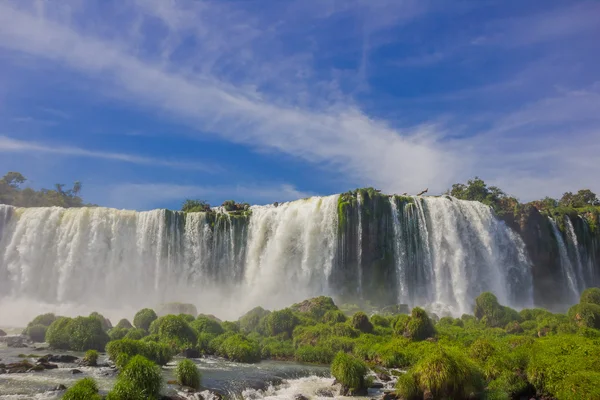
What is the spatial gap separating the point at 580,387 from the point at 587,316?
15.6 m

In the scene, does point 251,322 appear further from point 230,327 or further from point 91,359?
point 91,359

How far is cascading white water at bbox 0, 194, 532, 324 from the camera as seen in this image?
4822 centimetres

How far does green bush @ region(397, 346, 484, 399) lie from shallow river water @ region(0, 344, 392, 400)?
1953mm

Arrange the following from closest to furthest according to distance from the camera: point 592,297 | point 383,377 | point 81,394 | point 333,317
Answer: point 81,394, point 383,377, point 333,317, point 592,297

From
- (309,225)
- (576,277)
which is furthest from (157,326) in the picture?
(576,277)

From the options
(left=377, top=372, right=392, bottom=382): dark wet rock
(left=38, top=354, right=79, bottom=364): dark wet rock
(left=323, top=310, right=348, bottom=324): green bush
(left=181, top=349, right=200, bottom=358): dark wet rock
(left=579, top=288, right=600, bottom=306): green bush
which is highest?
(left=579, top=288, right=600, bottom=306): green bush

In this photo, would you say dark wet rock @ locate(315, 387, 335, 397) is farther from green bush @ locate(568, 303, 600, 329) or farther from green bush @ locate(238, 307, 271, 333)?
green bush @ locate(568, 303, 600, 329)

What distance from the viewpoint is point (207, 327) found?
29016 millimetres

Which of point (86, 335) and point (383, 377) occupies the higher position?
point (86, 335)

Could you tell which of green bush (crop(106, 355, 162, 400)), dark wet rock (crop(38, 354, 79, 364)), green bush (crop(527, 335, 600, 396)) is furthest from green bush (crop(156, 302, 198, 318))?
green bush (crop(527, 335, 600, 396))

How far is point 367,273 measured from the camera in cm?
5003

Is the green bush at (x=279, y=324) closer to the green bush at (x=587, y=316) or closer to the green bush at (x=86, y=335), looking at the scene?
the green bush at (x=86, y=335)

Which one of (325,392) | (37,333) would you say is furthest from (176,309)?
(325,392)

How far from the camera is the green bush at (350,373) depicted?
17.5m
